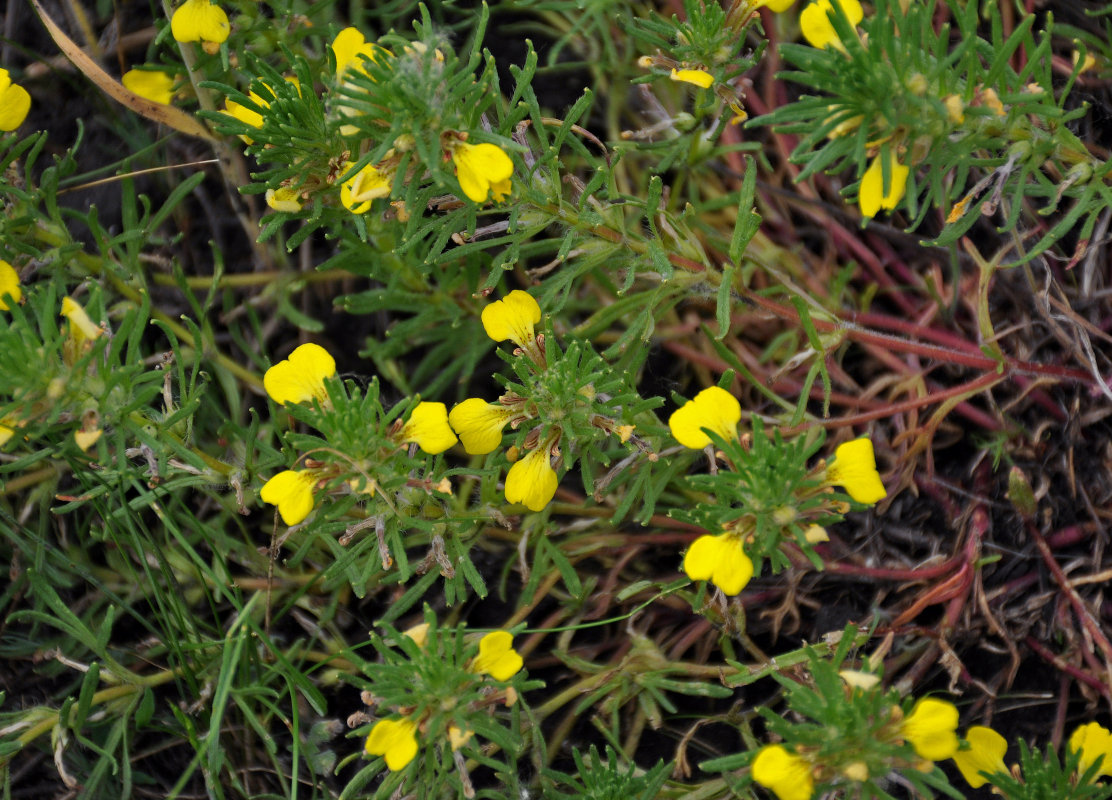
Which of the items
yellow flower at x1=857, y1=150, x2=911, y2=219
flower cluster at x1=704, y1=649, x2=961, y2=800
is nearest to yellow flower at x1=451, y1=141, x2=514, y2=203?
yellow flower at x1=857, y1=150, x2=911, y2=219

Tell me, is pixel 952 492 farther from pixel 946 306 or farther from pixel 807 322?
pixel 807 322

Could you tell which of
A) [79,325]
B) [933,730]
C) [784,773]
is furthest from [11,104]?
[933,730]

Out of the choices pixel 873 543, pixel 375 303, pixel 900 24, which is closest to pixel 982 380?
pixel 873 543

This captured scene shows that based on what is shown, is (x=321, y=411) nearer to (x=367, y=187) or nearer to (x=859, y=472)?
(x=367, y=187)

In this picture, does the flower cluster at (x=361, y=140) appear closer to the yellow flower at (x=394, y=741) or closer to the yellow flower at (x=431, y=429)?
the yellow flower at (x=431, y=429)

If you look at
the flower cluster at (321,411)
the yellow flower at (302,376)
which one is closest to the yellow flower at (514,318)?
the flower cluster at (321,411)
